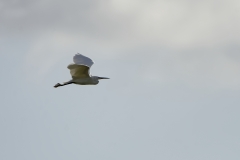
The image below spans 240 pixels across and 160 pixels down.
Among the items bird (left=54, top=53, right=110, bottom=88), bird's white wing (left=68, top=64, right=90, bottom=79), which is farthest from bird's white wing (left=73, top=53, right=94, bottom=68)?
bird's white wing (left=68, top=64, right=90, bottom=79)

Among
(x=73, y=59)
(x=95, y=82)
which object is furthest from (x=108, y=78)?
(x=73, y=59)

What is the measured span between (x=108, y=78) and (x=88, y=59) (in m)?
7.51

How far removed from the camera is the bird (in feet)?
245

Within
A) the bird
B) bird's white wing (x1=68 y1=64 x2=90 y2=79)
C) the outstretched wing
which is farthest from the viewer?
bird's white wing (x1=68 y1=64 x2=90 y2=79)

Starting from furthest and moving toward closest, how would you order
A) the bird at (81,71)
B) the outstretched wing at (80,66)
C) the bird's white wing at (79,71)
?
1. the bird's white wing at (79,71)
2. the bird at (81,71)
3. the outstretched wing at (80,66)

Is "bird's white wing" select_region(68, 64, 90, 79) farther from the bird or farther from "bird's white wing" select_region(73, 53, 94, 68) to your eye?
"bird's white wing" select_region(73, 53, 94, 68)

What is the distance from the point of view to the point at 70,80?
257 ft

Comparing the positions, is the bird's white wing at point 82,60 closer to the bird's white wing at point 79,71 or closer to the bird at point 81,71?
the bird at point 81,71

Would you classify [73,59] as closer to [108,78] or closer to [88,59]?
[88,59]

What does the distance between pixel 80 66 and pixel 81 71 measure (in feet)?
4.83

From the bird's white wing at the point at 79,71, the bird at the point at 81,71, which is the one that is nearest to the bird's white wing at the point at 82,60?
the bird at the point at 81,71

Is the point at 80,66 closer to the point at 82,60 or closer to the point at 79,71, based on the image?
the point at 82,60

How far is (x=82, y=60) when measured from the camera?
75250mm

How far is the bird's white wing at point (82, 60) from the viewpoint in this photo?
74.8 meters
